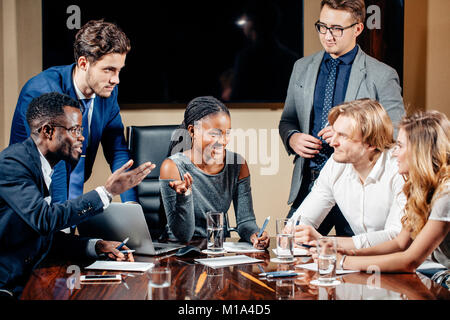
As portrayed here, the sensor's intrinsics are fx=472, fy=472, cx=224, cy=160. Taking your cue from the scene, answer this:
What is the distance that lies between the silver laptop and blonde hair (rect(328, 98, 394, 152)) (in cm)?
92

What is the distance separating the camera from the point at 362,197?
6.71ft

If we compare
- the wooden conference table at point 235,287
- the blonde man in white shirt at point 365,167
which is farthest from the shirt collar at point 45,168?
the blonde man in white shirt at point 365,167

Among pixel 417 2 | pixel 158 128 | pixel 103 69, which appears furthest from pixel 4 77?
pixel 417 2

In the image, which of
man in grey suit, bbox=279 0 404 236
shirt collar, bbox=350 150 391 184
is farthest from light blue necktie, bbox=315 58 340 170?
shirt collar, bbox=350 150 391 184

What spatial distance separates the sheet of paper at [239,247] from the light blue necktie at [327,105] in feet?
2.56

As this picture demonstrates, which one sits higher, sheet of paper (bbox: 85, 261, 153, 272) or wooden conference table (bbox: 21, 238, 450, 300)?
wooden conference table (bbox: 21, 238, 450, 300)

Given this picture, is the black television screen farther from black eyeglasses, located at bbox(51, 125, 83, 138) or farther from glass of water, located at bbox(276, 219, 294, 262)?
glass of water, located at bbox(276, 219, 294, 262)

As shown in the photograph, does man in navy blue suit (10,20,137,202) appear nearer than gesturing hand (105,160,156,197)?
No

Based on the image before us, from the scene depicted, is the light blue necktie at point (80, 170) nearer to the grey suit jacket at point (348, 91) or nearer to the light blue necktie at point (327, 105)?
the grey suit jacket at point (348, 91)

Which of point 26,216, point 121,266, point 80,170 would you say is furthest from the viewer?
point 80,170

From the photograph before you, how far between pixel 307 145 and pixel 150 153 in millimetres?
844

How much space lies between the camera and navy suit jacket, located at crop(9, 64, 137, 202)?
2.29 m

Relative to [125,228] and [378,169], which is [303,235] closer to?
[378,169]

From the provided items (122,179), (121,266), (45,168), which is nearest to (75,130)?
(45,168)
